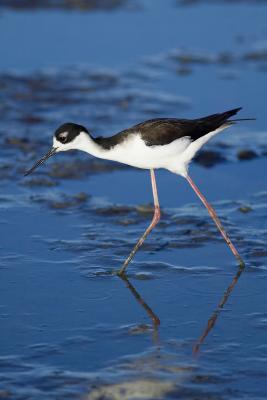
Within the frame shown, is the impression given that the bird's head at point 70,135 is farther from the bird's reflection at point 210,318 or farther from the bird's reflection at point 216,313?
the bird's reflection at point 216,313

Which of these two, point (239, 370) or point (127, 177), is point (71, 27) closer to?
point (127, 177)

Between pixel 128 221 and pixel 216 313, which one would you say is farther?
pixel 128 221

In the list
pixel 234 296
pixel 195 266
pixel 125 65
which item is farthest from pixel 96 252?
pixel 125 65

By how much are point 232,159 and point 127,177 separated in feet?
3.32

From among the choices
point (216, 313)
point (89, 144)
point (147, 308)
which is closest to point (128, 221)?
point (89, 144)

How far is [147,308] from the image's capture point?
19.7ft

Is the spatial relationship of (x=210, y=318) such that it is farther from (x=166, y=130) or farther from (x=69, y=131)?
(x=69, y=131)

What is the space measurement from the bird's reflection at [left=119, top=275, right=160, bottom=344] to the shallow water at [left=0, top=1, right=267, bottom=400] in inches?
0.5

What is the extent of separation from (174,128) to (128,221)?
1.09 m

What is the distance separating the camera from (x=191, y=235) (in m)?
7.21

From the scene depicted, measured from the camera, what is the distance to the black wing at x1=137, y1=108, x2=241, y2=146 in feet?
21.6

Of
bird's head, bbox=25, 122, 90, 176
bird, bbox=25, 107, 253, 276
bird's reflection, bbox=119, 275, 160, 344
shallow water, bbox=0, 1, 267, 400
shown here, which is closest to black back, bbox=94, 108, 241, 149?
bird, bbox=25, 107, 253, 276

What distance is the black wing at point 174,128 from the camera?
21.6ft

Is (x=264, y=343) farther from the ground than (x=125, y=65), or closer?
closer
